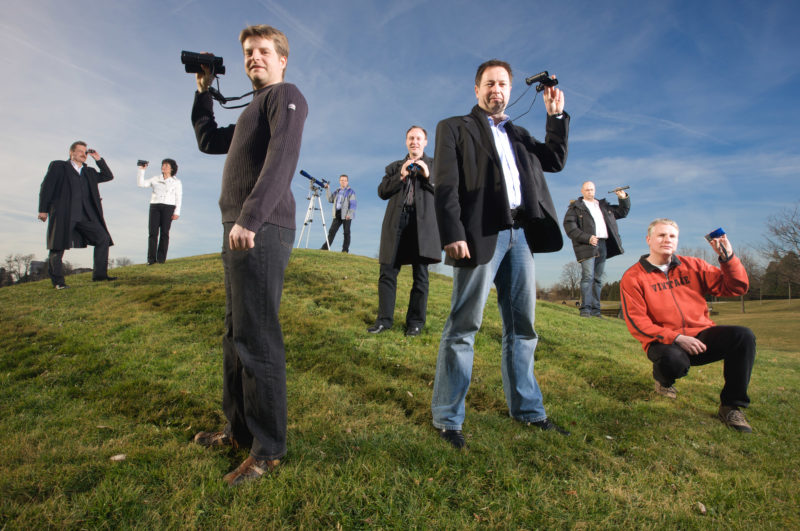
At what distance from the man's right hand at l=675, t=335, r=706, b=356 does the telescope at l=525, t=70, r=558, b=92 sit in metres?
2.70

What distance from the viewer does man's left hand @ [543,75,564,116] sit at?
3391 mm

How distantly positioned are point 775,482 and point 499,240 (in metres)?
2.42

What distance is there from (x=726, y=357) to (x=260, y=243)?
14.1 feet

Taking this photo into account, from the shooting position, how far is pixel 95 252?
34.0 ft

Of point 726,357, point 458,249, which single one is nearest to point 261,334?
point 458,249

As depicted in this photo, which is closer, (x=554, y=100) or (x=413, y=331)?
(x=554, y=100)

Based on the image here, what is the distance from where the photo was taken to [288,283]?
9445mm

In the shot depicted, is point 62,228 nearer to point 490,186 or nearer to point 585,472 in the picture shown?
point 490,186

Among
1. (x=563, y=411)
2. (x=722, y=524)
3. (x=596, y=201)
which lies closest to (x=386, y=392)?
(x=563, y=411)

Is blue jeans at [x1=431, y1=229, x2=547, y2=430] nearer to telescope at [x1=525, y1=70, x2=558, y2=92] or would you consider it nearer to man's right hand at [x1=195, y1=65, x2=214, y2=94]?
telescope at [x1=525, y1=70, x2=558, y2=92]

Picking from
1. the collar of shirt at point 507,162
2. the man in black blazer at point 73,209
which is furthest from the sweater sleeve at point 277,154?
the man in black blazer at point 73,209

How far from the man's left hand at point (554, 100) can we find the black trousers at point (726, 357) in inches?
101

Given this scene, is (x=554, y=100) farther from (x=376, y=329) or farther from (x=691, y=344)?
(x=376, y=329)

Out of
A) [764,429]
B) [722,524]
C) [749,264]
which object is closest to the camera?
[722,524]
